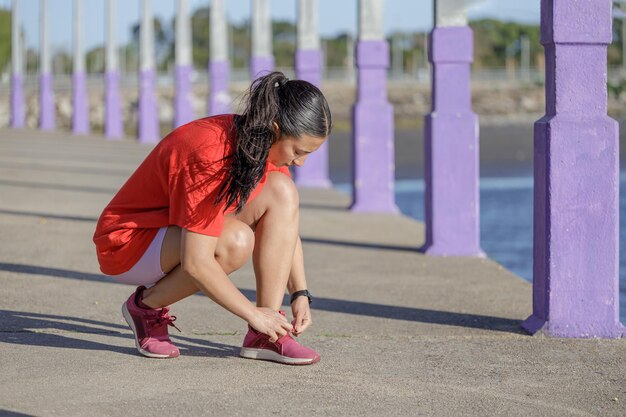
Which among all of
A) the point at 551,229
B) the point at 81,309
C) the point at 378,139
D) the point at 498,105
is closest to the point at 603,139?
the point at 551,229

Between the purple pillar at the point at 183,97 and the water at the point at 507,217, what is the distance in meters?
9.09

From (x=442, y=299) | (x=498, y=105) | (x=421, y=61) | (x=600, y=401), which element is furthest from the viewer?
(x=421, y=61)

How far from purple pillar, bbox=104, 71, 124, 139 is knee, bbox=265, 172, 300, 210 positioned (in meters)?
32.7

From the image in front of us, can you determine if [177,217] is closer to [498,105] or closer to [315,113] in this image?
[315,113]

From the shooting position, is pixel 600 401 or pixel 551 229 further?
pixel 551 229

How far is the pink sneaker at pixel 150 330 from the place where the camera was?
5176mm

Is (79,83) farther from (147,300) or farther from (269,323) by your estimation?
(269,323)

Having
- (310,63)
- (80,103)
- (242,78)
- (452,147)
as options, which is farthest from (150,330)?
(242,78)

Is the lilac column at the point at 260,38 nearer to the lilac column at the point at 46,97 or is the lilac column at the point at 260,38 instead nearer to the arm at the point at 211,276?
the arm at the point at 211,276

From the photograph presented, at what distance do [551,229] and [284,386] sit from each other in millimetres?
1689

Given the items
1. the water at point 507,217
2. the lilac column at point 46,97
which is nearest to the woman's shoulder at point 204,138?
the water at point 507,217

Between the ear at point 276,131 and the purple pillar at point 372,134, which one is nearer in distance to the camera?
the ear at point 276,131

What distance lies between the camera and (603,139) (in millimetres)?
5832

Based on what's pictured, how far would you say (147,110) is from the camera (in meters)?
33.8
